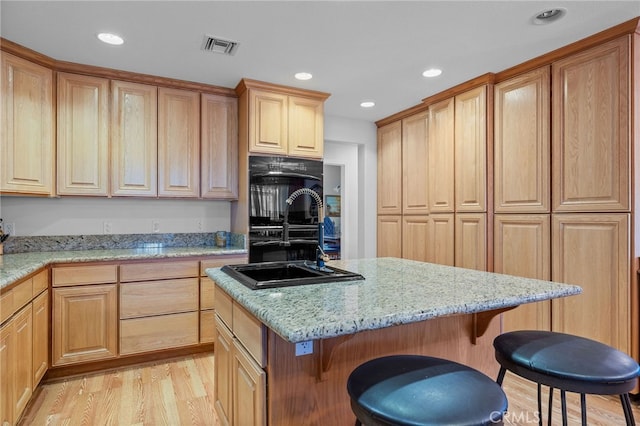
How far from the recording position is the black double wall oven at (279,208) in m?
3.37

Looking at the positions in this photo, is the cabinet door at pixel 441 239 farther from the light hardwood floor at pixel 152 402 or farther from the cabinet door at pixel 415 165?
the light hardwood floor at pixel 152 402

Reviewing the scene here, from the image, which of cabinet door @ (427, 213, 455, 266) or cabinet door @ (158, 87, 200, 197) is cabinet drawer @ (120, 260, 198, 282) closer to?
cabinet door @ (158, 87, 200, 197)

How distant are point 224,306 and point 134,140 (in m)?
2.11

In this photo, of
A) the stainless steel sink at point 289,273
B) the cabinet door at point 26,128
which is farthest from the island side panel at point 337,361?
the cabinet door at point 26,128

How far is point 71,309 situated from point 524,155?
12.2 feet

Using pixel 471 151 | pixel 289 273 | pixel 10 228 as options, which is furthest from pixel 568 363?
pixel 10 228

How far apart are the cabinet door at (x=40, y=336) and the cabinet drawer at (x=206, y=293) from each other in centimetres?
107

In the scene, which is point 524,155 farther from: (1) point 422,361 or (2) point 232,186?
(2) point 232,186

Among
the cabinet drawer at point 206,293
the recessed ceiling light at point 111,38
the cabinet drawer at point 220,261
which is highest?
the recessed ceiling light at point 111,38

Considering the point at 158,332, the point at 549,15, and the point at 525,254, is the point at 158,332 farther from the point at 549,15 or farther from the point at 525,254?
the point at 549,15

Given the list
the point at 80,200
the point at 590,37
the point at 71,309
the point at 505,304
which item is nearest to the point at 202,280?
the point at 71,309

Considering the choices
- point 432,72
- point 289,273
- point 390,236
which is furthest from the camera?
point 390,236

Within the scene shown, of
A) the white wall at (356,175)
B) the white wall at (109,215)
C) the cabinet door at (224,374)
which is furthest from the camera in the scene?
the white wall at (356,175)

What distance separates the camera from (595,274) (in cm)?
248
